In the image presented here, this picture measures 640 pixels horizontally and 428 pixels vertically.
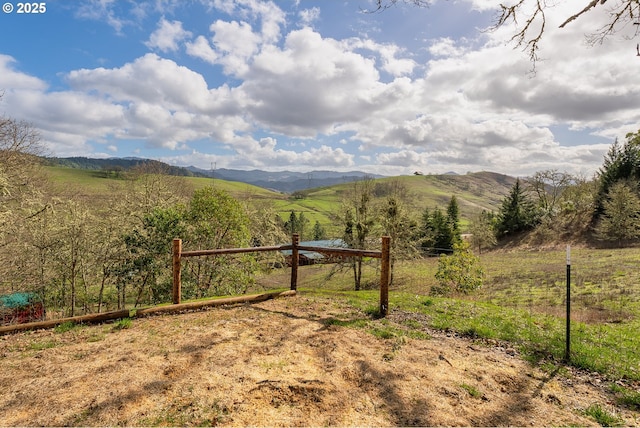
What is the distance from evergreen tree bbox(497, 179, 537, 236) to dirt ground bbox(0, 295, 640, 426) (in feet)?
159

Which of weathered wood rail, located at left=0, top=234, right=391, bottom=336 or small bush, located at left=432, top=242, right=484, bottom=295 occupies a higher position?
weathered wood rail, located at left=0, top=234, right=391, bottom=336

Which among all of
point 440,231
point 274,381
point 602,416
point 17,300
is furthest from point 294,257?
point 440,231

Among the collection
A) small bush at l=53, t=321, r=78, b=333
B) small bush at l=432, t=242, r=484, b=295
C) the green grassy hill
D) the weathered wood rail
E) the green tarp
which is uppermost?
the green grassy hill

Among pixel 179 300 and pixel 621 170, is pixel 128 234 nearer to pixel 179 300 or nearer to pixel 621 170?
pixel 179 300

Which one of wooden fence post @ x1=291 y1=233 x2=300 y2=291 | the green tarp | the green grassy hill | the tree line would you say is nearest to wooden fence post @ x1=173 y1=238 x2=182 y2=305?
wooden fence post @ x1=291 y1=233 x2=300 y2=291

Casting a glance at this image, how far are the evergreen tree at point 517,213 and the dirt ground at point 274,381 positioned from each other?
159 ft

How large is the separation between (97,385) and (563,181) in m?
66.6

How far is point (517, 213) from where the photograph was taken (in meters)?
46.3

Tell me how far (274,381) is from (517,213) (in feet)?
170

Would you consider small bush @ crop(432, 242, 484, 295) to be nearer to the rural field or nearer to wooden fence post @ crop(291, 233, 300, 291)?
the rural field

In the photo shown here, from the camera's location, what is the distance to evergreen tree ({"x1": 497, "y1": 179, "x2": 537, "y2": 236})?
46062mm

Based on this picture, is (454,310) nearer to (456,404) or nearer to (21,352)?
(456,404)

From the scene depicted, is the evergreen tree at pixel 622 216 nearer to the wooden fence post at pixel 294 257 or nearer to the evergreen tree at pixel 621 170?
the evergreen tree at pixel 621 170

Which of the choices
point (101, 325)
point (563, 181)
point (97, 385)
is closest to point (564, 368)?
point (97, 385)
